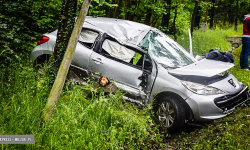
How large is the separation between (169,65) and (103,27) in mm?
1800

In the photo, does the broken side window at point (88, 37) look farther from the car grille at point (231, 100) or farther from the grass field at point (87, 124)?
the car grille at point (231, 100)

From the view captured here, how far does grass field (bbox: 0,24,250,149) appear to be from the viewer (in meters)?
2.92

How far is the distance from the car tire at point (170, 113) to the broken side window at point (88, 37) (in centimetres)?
200

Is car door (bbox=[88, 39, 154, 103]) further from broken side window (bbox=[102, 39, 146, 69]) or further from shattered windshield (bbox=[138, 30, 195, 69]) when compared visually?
shattered windshield (bbox=[138, 30, 195, 69])

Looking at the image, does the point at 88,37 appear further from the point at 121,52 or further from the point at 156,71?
the point at 156,71

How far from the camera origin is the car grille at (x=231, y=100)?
4.21 m

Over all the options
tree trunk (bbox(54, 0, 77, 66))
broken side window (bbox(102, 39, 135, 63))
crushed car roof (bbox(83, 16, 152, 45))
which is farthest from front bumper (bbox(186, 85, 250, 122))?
tree trunk (bbox(54, 0, 77, 66))

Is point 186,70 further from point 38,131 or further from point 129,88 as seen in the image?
point 38,131

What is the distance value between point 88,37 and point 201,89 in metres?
2.77

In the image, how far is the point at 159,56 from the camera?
4.85 metres

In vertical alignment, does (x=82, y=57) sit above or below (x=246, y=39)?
below

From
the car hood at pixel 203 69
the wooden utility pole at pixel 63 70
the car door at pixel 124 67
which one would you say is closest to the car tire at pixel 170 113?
the car door at pixel 124 67

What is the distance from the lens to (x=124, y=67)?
4766 mm

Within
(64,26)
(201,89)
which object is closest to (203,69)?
(201,89)
